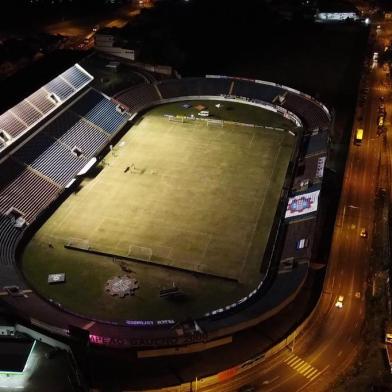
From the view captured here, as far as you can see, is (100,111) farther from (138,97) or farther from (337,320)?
(337,320)

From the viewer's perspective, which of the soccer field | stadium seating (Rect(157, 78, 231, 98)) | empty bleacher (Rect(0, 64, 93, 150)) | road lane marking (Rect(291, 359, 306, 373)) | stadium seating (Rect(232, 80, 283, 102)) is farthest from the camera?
stadium seating (Rect(157, 78, 231, 98))

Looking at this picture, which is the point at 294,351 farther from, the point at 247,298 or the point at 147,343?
the point at 147,343

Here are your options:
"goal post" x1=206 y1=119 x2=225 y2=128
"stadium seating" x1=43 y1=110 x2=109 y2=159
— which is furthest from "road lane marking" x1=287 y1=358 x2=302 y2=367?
"goal post" x1=206 y1=119 x2=225 y2=128

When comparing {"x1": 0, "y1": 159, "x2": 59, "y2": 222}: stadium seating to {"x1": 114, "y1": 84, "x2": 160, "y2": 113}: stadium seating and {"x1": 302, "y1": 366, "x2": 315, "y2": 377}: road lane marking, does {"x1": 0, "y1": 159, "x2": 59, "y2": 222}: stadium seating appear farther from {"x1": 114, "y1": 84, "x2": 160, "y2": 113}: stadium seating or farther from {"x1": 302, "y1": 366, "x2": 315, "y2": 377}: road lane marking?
{"x1": 302, "y1": 366, "x2": 315, "y2": 377}: road lane marking

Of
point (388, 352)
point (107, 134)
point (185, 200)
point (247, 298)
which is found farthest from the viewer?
point (107, 134)

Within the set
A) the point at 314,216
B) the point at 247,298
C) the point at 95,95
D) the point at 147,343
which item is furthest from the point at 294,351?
the point at 95,95

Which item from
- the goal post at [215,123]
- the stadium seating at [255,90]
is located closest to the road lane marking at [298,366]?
the goal post at [215,123]
